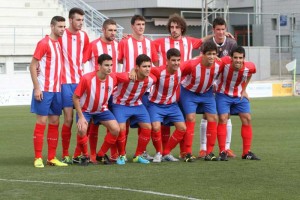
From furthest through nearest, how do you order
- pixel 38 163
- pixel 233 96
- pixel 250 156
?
pixel 233 96 < pixel 250 156 < pixel 38 163

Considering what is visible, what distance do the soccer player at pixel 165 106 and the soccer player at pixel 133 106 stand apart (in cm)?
15

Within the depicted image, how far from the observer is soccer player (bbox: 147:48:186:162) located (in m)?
12.2

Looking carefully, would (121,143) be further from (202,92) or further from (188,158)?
→ (202,92)

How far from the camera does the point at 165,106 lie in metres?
12.4

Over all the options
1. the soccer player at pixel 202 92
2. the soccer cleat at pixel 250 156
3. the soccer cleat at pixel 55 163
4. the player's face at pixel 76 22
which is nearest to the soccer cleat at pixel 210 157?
the soccer player at pixel 202 92

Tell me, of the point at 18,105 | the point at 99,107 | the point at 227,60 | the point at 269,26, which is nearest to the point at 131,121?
the point at 99,107

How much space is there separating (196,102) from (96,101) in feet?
5.29

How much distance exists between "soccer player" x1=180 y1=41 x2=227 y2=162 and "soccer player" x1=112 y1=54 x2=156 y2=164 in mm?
617

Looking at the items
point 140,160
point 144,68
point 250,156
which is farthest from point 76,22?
point 250,156

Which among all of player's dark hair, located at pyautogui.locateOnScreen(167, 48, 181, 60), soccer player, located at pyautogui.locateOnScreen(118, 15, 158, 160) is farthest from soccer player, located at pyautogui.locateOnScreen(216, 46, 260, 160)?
soccer player, located at pyautogui.locateOnScreen(118, 15, 158, 160)

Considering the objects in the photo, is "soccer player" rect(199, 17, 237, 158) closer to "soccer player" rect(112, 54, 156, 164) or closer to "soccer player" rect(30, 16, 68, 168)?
"soccer player" rect(112, 54, 156, 164)

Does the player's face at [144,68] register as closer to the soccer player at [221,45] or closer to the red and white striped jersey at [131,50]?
the red and white striped jersey at [131,50]

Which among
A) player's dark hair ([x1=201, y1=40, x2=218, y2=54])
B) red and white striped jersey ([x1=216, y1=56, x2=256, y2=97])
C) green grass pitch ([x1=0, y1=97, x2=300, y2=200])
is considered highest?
player's dark hair ([x1=201, y1=40, x2=218, y2=54])

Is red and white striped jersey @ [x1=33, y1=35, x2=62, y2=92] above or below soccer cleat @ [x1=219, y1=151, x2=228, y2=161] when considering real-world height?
above
